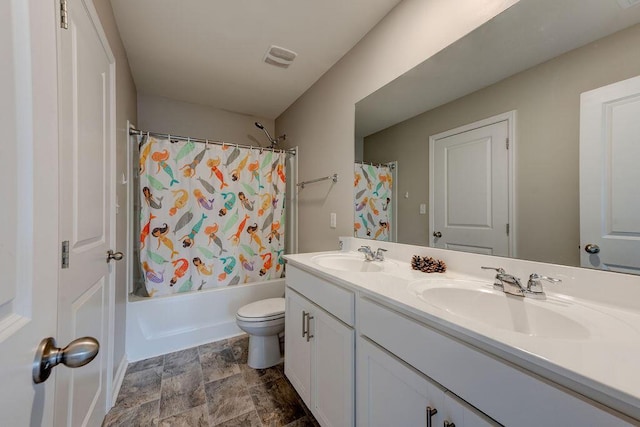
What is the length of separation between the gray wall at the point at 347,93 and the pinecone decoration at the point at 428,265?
62 centimetres

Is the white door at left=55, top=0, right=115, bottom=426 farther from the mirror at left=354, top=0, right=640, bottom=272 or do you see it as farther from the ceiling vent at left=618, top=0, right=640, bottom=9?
the ceiling vent at left=618, top=0, right=640, bottom=9

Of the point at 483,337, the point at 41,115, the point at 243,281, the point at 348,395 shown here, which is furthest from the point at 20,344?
the point at 243,281

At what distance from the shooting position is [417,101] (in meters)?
1.37

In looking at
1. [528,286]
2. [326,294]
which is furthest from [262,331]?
[528,286]

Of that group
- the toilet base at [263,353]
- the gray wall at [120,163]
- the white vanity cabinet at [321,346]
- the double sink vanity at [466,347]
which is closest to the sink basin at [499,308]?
the double sink vanity at [466,347]

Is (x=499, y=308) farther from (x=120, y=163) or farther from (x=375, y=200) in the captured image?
(x=120, y=163)

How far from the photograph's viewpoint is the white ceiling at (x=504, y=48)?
832mm

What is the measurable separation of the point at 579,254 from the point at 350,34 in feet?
5.51

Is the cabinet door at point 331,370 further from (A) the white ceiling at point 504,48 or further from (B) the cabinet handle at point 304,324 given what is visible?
(A) the white ceiling at point 504,48

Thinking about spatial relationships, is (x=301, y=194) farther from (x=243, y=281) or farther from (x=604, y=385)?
(x=604, y=385)

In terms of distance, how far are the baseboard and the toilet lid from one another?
0.76 m

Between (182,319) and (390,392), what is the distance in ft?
5.99

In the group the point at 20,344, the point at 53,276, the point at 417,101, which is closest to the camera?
the point at 20,344

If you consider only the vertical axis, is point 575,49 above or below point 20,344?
above
